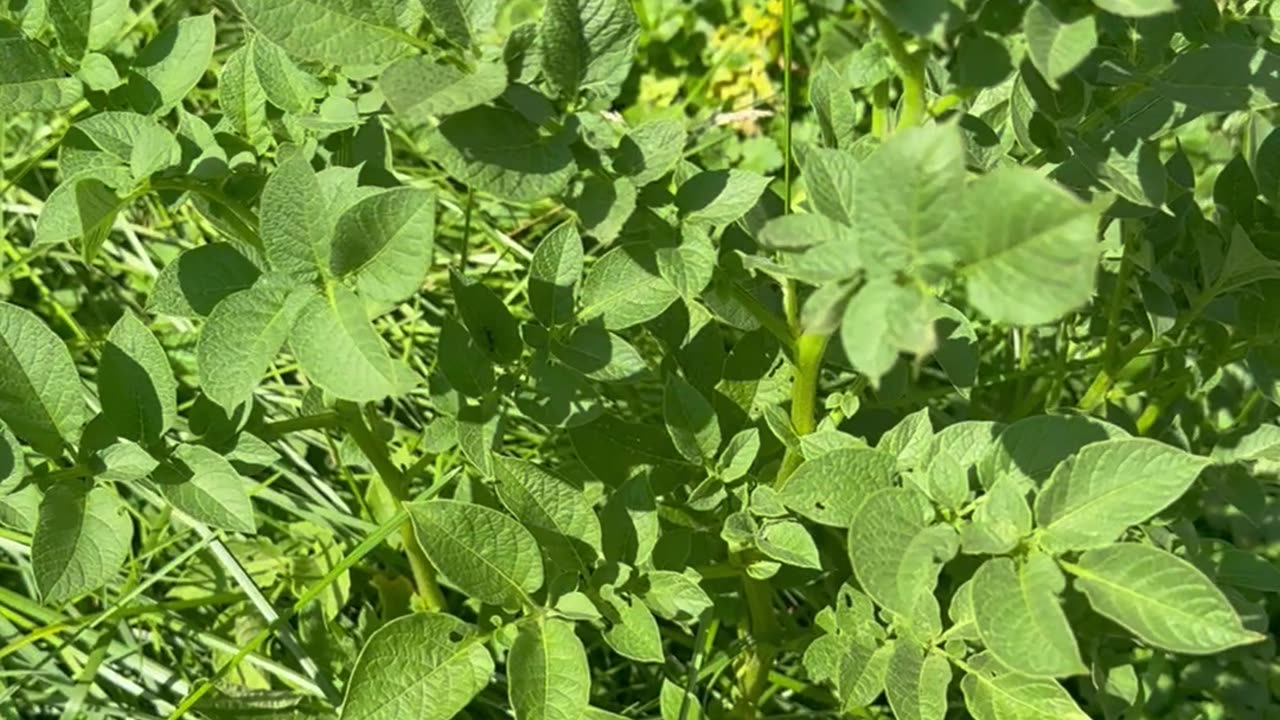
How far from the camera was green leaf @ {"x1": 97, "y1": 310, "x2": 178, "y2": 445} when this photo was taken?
98 centimetres

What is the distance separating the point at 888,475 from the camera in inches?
38.0

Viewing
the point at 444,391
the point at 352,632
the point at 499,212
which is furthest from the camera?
the point at 499,212

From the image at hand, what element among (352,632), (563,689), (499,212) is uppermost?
(563,689)

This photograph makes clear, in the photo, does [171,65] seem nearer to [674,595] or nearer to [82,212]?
[82,212]

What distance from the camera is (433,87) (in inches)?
31.0

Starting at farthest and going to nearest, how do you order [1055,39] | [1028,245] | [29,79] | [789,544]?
[789,544], [29,79], [1055,39], [1028,245]

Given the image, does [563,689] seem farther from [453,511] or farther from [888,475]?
[888,475]

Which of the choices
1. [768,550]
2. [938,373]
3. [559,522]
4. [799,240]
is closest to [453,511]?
[559,522]

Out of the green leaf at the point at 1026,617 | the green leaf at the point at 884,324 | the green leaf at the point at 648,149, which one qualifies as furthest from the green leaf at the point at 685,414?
the green leaf at the point at 884,324

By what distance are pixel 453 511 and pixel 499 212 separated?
3.85ft

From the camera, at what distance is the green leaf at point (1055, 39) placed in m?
0.73

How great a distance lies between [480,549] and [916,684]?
14.0 inches

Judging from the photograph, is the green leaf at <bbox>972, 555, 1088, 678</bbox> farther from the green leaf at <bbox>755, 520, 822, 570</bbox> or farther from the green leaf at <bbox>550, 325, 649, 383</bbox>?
the green leaf at <bbox>550, 325, 649, 383</bbox>

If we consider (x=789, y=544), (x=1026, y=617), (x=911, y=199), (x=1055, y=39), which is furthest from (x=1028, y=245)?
(x=789, y=544)
